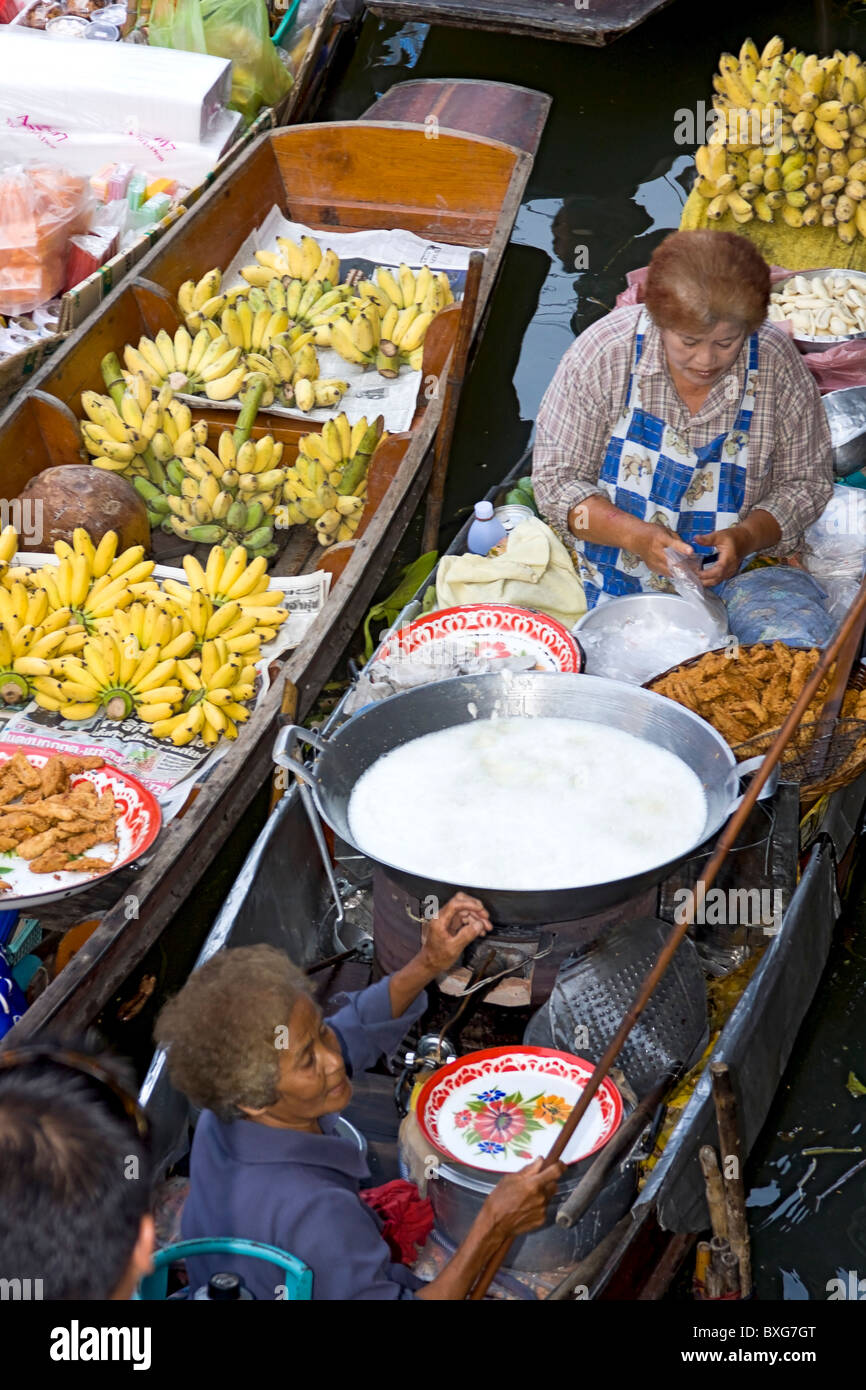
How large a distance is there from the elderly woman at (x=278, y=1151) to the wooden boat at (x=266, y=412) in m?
0.95

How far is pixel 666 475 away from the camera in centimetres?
352

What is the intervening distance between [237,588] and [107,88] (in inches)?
138

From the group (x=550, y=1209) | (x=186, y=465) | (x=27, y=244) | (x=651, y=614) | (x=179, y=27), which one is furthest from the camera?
(x=179, y=27)

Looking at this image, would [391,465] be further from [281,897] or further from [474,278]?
[281,897]

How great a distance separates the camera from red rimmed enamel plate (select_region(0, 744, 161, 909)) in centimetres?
344

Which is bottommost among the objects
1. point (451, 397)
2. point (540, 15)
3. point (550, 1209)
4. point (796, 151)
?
point (550, 1209)

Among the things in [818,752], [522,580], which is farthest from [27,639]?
[818,752]

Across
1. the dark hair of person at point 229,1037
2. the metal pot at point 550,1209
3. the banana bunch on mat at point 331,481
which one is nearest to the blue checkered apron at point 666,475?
the banana bunch on mat at point 331,481

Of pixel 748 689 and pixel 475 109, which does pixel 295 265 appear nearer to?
pixel 475 109

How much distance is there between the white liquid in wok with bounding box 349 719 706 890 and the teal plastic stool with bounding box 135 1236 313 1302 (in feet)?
2.39

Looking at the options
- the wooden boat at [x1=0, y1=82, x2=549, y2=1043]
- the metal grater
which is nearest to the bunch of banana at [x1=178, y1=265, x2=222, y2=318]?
the wooden boat at [x1=0, y1=82, x2=549, y2=1043]

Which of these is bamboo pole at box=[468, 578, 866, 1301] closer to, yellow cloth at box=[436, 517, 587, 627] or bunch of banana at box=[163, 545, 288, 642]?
yellow cloth at box=[436, 517, 587, 627]

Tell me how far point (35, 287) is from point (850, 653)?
4142 mm

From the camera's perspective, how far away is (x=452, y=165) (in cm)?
655
